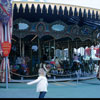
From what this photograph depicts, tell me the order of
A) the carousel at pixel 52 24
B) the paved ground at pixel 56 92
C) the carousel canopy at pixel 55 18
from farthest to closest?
the carousel at pixel 52 24, the carousel canopy at pixel 55 18, the paved ground at pixel 56 92

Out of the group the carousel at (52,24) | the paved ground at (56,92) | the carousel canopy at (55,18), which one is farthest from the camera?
the carousel at (52,24)

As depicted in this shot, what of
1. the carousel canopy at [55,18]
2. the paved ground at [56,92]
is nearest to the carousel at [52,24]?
the carousel canopy at [55,18]

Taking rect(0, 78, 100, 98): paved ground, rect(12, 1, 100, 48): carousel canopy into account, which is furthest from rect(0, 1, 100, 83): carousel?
rect(0, 78, 100, 98): paved ground

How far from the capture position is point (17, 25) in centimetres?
1324

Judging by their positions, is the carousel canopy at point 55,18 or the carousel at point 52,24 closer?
the carousel canopy at point 55,18

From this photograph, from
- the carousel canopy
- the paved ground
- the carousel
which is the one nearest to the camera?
the paved ground

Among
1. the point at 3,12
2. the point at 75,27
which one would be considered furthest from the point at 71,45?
the point at 3,12

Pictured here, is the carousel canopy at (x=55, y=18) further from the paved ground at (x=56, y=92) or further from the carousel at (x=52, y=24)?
the paved ground at (x=56, y=92)

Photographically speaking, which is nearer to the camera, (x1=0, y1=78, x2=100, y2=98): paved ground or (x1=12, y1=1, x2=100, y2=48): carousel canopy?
(x1=0, y1=78, x2=100, y2=98): paved ground

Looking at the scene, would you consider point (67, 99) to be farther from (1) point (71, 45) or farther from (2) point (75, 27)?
(1) point (71, 45)

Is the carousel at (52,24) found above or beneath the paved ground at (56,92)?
above

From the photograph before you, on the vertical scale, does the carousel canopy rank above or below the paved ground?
above

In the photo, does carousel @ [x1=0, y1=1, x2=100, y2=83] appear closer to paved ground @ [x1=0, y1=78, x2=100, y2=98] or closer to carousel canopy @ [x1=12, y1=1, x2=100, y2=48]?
carousel canopy @ [x1=12, y1=1, x2=100, y2=48]

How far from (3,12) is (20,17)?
313 centimetres
